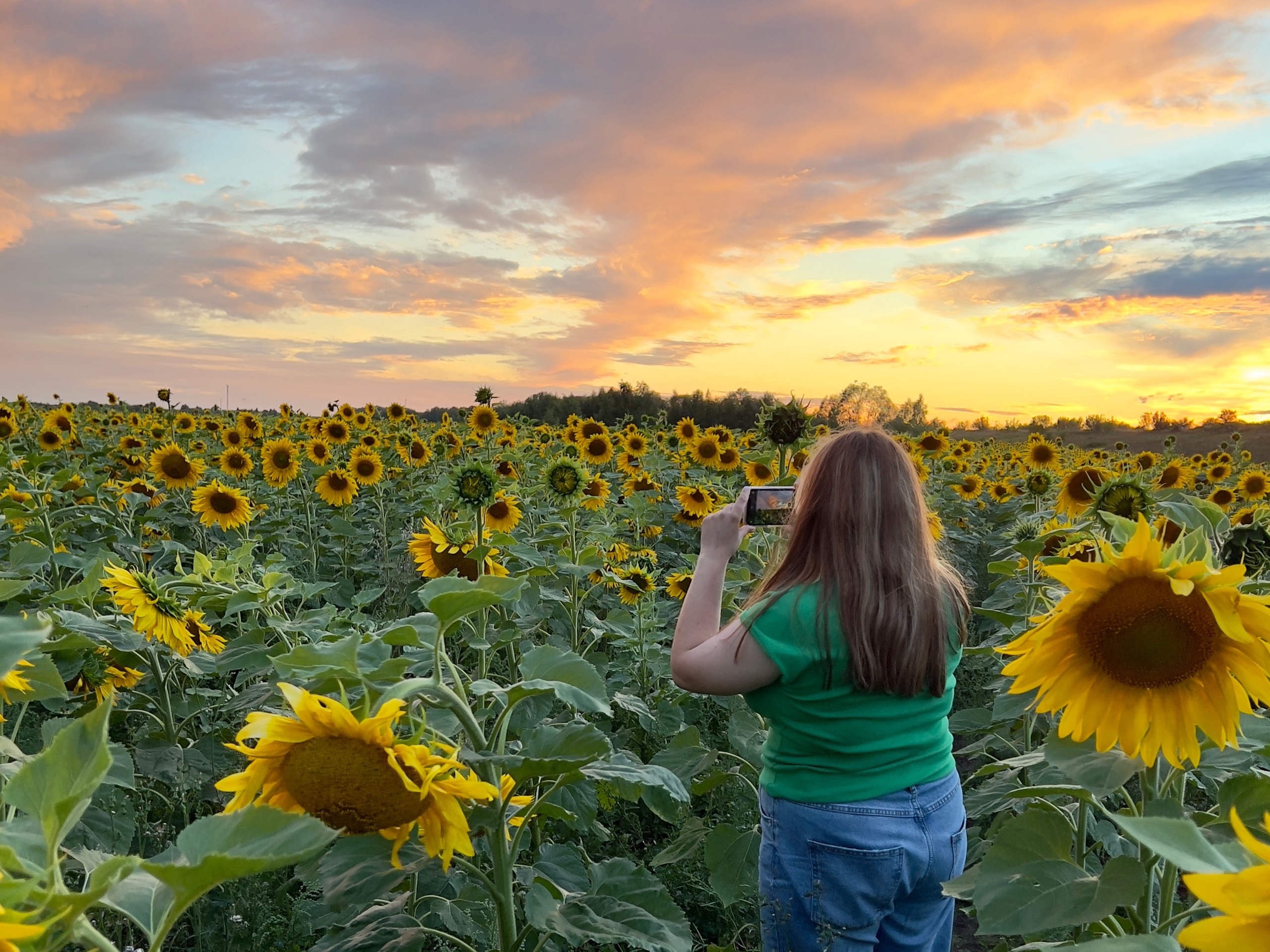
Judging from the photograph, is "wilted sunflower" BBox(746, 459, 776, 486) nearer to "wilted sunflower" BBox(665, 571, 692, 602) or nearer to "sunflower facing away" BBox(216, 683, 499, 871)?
"wilted sunflower" BBox(665, 571, 692, 602)

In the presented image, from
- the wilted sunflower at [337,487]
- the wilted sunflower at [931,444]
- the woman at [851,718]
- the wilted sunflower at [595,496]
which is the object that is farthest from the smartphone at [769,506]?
the wilted sunflower at [931,444]

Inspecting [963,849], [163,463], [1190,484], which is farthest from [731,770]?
[1190,484]

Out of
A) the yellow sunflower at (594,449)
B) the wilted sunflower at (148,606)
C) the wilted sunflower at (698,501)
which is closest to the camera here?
the wilted sunflower at (148,606)

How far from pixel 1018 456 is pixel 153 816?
40.7 ft

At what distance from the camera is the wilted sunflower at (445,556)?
156 inches

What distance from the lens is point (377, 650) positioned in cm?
182

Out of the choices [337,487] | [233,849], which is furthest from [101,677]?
[337,487]

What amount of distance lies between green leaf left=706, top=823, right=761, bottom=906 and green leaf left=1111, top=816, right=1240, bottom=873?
2215 mm

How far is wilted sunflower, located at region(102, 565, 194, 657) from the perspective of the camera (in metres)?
3.03

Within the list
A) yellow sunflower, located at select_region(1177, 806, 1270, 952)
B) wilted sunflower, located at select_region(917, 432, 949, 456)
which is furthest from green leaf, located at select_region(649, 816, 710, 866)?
wilted sunflower, located at select_region(917, 432, 949, 456)

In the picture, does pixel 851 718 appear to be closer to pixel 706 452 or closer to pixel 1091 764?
pixel 1091 764

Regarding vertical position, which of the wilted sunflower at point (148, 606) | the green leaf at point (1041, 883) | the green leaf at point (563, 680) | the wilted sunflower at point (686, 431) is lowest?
the green leaf at point (1041, 883)

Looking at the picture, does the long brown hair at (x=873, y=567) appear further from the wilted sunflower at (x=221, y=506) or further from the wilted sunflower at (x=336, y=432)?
the wilted sunflower at (x=336, y=432)

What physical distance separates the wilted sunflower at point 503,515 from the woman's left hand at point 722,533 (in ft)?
9.15
